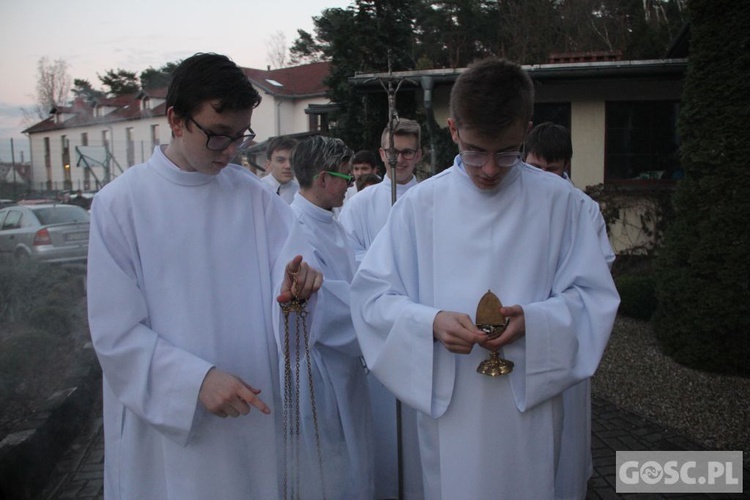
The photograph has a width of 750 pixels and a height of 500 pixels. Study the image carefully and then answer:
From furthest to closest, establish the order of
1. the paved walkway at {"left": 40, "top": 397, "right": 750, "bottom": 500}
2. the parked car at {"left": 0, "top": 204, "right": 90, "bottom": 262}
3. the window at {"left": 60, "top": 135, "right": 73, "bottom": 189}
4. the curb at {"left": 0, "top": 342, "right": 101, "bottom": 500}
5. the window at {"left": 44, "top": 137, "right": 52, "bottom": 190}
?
the window at {"left": 60, "top": 135, "right": 73, "bottom": 189}, the window at {"left": 44, "top": 137, "right": 52, "bottom": 190}, the parked car at {"left": 0, "top": 204, "right": 90, "bottom": 262}, the paved walkway at {"left": 40, "top": 397, "right": 750, "bottom": 500}, the curb at {"left": 0, "top": 342, "right": 101, "bottom": 500}

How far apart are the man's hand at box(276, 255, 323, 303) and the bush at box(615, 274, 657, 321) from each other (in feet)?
24.3

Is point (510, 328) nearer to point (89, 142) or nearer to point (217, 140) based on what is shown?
point (217, 140)

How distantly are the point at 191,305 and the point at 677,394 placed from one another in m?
5.33

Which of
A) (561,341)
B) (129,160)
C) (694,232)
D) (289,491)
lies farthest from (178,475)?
(129,160)

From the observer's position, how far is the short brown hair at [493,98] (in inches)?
82.7

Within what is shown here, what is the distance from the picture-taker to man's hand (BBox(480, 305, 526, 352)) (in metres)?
2.04

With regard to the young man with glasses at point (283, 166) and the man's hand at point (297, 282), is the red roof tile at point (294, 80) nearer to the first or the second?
the young man with glasses at point (283, 166)

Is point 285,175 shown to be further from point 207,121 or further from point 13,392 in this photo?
point 207,121

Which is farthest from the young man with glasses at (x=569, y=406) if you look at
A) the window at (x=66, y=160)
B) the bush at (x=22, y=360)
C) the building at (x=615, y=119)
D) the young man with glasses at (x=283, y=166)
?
the window at (x=66, y=160)

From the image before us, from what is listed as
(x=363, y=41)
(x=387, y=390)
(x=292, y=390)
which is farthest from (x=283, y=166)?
(x=363, y=41)

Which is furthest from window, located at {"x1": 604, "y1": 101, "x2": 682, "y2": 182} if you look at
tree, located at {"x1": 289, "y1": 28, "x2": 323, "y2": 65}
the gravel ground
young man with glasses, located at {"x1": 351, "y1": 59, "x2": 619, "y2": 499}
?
tree, located at {"x1": 289, "y1": 28, "x2": 323, "y2": 65}

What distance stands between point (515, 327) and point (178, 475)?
123 cm

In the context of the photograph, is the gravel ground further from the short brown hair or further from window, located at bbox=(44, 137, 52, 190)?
window, located at bbox=(44, 137, 52, 190)

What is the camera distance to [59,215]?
41.5ft
